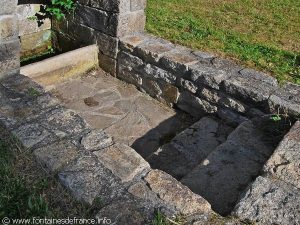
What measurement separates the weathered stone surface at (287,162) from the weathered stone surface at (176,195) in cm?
68

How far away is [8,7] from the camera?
11.4ft

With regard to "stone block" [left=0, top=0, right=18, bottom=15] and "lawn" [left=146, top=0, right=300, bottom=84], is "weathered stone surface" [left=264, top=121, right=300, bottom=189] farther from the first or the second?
"stone block" [left=0, top=0, right=18, bottom=15]

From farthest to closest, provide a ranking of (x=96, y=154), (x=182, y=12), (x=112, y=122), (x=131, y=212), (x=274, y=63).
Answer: (x=182, y=12) → (x=274, y=63) → (x=112, y=122) → (x=96, y=154) → (x=131, y=212)

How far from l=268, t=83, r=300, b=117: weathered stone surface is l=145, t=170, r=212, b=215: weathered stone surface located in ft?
5.25

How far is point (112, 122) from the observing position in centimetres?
427

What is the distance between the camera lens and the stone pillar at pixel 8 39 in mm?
3472

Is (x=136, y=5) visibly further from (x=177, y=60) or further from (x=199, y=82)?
(x=199, y=82)

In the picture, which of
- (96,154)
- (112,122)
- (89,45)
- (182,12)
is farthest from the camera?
(182,12)

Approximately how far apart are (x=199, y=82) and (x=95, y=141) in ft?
5.54

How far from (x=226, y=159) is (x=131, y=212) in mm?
1333

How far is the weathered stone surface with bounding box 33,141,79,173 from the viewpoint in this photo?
259 centimetres

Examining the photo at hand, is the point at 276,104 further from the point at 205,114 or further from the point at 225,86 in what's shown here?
the point at 205,114

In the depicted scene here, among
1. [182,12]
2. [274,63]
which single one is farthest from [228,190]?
[182,12]
